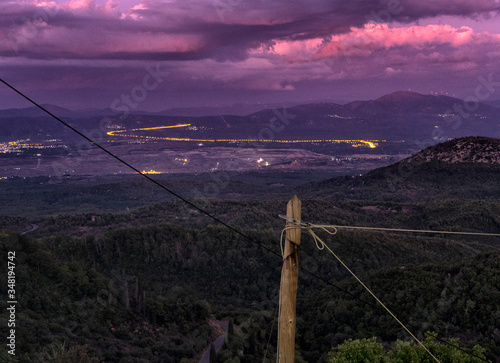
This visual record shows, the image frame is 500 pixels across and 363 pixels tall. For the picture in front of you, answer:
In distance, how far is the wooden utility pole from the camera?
9.91 meters

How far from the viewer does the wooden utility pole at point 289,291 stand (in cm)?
991

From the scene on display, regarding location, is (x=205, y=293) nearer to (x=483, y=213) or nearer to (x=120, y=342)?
(x=120, y=342)

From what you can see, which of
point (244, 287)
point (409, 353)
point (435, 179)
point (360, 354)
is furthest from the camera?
point (435, 179)

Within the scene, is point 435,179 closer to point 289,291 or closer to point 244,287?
point 244,287

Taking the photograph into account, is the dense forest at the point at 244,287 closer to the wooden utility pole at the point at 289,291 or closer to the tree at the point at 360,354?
the tree at the point at 360,354

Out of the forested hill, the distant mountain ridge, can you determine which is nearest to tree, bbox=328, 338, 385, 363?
the forested hill

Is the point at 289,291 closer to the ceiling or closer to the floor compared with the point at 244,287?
closer to the ceiling

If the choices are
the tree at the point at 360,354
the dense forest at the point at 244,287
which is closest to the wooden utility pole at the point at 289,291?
the dense forest at the point at 244,287

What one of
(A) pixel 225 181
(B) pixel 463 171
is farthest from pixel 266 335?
(A) pixel 225 181

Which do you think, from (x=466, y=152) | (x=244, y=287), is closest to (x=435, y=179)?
(x=466, y=152)

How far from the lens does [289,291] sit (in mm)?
10008

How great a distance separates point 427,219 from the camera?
82188mm

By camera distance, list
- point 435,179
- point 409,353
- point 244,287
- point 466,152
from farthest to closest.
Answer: point 466,152 → point 435,179 → point 244,287 → point 409,353

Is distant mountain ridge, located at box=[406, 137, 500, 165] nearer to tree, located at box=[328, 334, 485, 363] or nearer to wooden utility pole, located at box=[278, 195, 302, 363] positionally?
tree, located at box=[328, 334, 485, 363]
